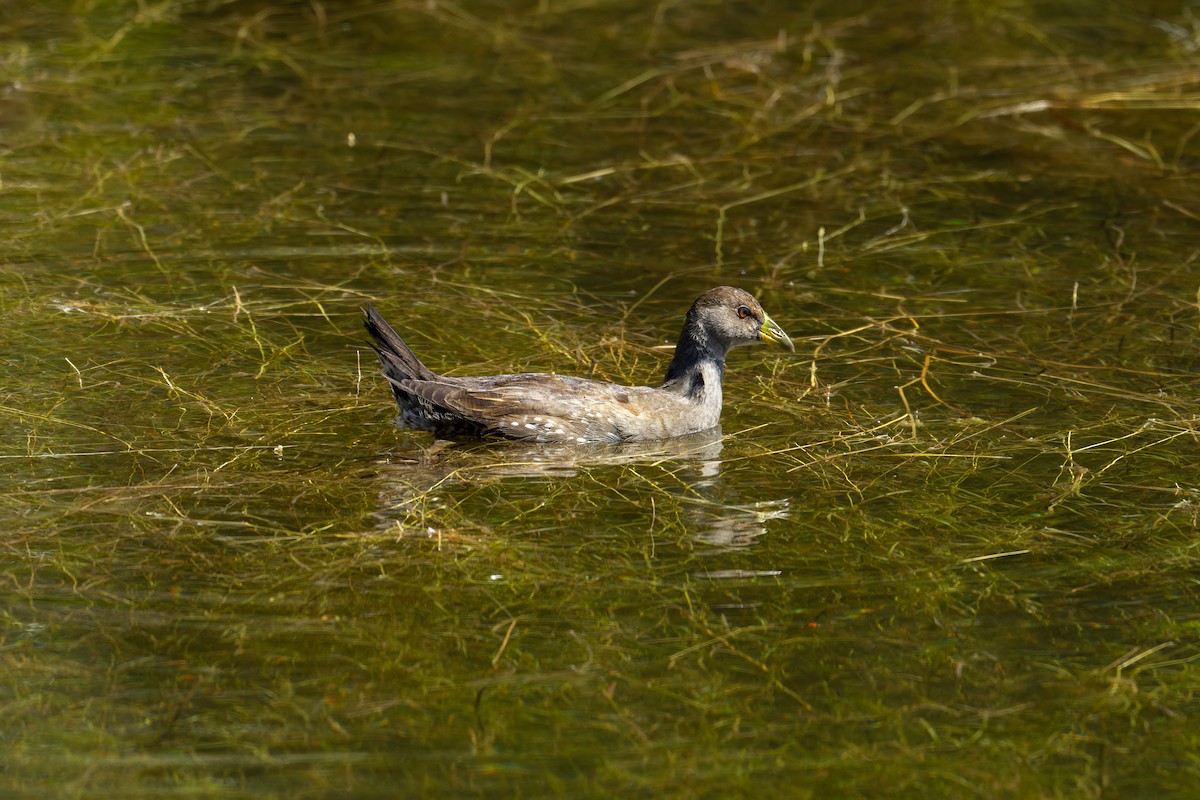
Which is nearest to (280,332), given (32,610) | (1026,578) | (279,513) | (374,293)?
(374,293)

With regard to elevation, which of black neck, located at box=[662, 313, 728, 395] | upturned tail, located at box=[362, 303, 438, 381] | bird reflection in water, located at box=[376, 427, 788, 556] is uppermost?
upturned tail, located at box=[362, 303, 438, 381]

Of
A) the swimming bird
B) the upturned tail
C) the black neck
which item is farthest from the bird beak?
the upturned tail

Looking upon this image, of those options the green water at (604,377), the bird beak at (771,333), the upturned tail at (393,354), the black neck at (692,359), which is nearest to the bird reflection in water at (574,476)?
the green water at (604,377)

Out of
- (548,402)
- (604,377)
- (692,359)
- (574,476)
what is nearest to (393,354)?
(548,402)

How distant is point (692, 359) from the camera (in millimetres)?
8453

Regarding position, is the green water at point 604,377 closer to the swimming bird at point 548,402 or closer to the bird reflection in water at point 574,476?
the bird reflection in water at point 574,476

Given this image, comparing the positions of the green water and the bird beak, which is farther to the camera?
the bird beak

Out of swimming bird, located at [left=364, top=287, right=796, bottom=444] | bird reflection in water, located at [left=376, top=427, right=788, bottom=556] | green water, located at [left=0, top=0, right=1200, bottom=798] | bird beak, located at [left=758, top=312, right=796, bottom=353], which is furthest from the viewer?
bird beak, located at [left=758, top=312, right=796, bottom=353]

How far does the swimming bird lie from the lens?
8.06m

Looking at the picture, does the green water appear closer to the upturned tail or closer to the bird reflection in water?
the bird reflection in water

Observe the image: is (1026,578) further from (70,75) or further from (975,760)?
(70,75)

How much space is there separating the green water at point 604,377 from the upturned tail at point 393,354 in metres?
0.38

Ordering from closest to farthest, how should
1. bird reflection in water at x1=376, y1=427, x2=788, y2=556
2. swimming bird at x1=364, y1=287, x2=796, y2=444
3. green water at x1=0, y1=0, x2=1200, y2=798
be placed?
green water at x1=0, y1=0, x2=1200, y2=798 < bird reflection in water at x1=376, y1=427, x2=788, y2=556 < swimming bird at x1=364, y1=287, x2=796, y2=444

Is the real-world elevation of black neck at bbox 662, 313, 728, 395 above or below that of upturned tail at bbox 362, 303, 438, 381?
below
